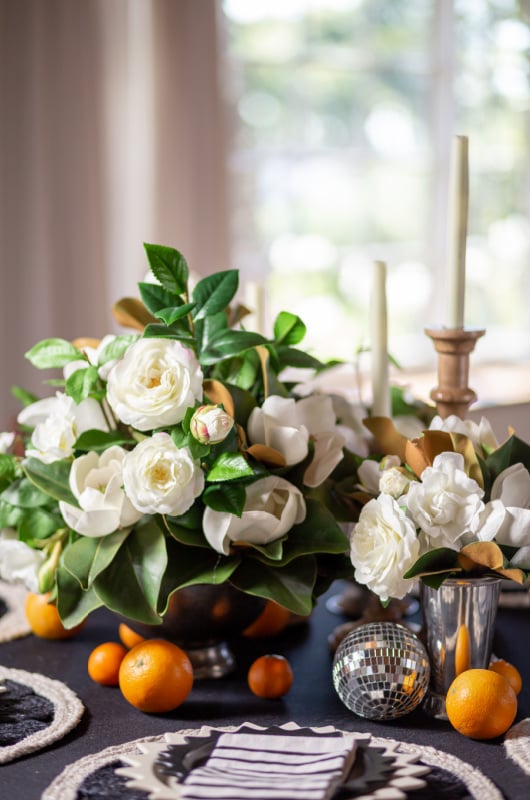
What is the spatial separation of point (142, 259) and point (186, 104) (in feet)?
1.23

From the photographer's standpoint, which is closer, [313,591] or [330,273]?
[313,591]

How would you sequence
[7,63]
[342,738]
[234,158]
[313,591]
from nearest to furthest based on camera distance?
[342,738]
[313,591]
[7,63]
[234,158]

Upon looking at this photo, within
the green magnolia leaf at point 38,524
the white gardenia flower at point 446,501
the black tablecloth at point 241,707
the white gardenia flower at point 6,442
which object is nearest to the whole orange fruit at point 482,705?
the black tablecloth at point 241,707

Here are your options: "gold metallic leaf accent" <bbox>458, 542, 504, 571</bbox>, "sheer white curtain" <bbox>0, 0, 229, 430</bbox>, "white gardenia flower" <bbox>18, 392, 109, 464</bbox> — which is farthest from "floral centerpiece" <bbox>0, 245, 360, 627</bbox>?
"sheer white curtain" <bbox>0, 0, 229, 430</bbox>

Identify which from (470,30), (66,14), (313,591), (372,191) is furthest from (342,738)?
(470,30)

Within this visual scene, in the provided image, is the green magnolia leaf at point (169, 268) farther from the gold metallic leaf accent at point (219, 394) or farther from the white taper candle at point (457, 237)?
the white taper candle at point (457, 237)

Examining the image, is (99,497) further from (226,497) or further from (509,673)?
(509,673)

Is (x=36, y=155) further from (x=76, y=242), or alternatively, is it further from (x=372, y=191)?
(x=372, y=191)

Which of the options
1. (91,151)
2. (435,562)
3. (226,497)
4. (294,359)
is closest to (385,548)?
(435,562)

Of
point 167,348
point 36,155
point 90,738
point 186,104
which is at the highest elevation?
point 186,104

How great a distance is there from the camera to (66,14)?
193 cm

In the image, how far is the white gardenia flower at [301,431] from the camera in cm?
85

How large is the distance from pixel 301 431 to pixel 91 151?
4.49 feet

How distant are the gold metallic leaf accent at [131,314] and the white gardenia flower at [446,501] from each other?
360 millimetres
